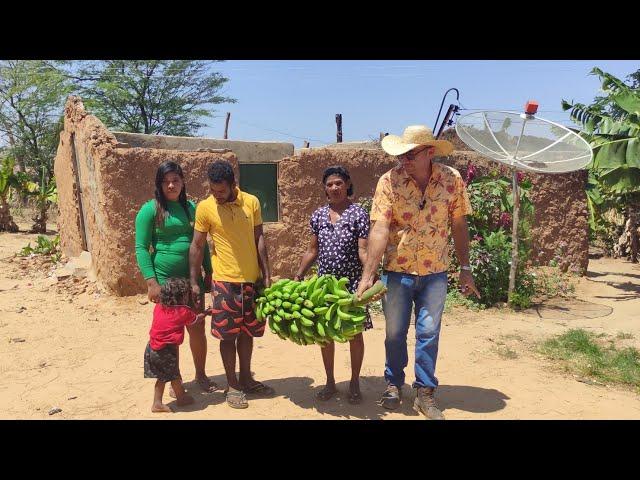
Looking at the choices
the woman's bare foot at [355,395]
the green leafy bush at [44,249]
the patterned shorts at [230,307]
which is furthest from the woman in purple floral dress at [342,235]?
the green leafy bush at [44,249]

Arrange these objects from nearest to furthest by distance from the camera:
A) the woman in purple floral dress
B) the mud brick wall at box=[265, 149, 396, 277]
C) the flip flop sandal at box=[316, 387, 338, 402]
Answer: the woman in purple floral dress, the flip flop sandal at box=[316, 387, 338, 402], the mud brick wall at box=[265, 149, 396, 277]

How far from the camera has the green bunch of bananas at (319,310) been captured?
3.38 metres

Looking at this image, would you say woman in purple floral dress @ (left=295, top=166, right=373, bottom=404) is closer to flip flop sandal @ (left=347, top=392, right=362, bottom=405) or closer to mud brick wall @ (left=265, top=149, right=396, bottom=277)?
flip flop sandal @ (left=347, top=392, right=362, bottom=405)

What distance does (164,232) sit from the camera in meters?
3.89

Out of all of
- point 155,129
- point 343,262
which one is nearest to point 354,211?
point 343,262

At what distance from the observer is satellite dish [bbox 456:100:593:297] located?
23.4 ft

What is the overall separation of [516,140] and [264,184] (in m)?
3.79

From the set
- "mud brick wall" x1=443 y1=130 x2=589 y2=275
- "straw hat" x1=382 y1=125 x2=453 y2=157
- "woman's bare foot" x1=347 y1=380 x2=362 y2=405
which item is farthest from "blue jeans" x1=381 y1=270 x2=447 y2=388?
"mud brick wall" x1=443 y1=130 x2=589 y2=275

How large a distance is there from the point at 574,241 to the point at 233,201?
6958mm

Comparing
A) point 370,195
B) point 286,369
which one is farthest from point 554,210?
point 286,369

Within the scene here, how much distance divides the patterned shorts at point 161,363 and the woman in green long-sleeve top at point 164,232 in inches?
15.0

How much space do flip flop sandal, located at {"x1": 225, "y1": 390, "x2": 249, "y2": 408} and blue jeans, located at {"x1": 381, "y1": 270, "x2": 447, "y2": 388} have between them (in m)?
1.17

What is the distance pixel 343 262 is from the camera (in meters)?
3.78

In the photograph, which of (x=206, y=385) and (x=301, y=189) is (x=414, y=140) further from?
(x=301, y=189)
